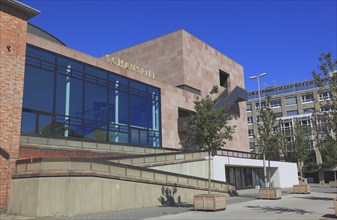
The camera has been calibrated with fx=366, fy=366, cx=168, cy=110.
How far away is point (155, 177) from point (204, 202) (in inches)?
152

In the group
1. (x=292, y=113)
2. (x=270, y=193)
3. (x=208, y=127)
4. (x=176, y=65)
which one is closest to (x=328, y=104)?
(x=208, y=127)

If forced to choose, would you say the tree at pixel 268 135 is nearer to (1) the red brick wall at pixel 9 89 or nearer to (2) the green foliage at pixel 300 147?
(2) the green foliage at pixel 300 147

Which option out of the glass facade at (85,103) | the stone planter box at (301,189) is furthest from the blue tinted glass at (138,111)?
the stone planter box at (301,189)

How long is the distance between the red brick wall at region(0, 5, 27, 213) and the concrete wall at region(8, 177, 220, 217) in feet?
2.39

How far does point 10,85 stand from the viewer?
683 inches

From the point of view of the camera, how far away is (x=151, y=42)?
144ft

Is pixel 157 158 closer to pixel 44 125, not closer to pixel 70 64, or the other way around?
pixel 44 125

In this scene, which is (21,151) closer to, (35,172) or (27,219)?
(35,172)

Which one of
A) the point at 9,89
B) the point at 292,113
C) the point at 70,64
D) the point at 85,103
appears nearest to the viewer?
the point at 9,89

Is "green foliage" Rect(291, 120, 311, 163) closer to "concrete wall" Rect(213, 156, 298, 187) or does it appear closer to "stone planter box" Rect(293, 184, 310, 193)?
"concrete wall" Rect(213, 156, 298, 187)

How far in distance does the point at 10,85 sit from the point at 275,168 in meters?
34.9

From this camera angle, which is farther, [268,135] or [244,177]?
[244,177]

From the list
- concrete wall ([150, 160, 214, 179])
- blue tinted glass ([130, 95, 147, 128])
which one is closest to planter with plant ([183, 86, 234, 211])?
concrete wall ([150, 160, 214, 179])

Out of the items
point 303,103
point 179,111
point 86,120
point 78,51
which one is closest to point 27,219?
point 86,120
